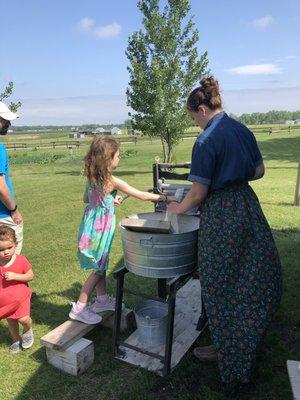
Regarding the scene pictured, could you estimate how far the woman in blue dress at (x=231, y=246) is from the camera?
2953mm

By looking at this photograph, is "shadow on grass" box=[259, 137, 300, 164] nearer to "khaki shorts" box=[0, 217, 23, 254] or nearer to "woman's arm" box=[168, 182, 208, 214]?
"khaki shorts" box=[0, 217, 23, 254]

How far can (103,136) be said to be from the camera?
12.0 feet

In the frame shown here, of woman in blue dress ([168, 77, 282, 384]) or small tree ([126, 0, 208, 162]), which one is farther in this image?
small tree ([126, 0, 208, 162])

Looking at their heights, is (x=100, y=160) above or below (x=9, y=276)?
above

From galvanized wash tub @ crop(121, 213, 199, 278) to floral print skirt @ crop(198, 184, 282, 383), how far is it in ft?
0.39

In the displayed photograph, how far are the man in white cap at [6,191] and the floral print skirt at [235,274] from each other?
2.03m

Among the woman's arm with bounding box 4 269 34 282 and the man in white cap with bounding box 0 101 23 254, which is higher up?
the man in white cap with bounding box 0 101 23 254

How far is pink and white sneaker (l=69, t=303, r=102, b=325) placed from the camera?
383cm

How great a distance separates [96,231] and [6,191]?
0.99m

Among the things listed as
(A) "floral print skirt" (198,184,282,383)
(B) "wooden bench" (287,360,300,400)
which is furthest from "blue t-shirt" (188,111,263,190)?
(B) "wooden bench" (287,360,300,400)

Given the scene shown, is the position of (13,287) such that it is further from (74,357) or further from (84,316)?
(74,357)

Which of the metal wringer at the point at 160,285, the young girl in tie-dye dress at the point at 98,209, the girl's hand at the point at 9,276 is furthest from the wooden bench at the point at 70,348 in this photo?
the girl's hand at the point at 9,276

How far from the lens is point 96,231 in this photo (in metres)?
3.78

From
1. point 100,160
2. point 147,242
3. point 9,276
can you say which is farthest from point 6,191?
point 147,242
